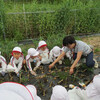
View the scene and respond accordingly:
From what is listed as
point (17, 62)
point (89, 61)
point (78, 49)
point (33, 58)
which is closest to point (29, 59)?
point (33, 58)

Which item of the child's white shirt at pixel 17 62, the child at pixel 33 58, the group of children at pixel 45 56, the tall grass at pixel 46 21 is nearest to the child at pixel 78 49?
the group of children at pixel 45 56

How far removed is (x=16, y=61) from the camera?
11.7 ft

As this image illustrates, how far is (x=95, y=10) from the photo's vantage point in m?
6.44

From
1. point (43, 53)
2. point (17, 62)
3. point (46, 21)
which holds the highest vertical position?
point (46, 21)

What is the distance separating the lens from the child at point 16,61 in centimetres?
337

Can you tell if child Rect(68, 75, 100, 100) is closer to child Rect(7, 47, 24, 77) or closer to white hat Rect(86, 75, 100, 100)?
white hat Rect(86, 75, 100, 100)

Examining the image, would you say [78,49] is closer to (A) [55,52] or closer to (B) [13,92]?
(A) [55,52]

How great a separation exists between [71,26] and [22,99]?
555 centimetres

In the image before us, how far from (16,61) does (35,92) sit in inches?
72.1

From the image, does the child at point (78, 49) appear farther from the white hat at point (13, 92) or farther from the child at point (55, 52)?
the white hat at point (13, 92)

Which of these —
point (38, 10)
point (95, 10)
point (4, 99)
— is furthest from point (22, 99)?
point (95, 10)

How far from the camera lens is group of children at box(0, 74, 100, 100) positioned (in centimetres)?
108

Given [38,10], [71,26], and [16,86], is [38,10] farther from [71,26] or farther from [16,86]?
[16,86]

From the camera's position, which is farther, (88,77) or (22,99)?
(88,77)
